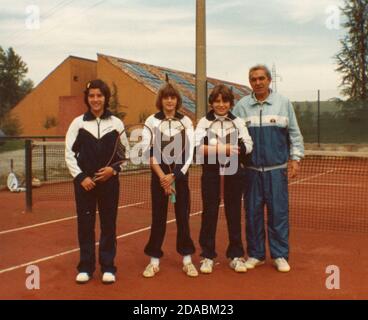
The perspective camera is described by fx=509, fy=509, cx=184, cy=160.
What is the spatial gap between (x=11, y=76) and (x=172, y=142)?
205ft

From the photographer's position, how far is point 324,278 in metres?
4.84

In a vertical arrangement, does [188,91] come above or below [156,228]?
above

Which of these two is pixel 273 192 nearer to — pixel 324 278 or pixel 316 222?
pixel 324 278

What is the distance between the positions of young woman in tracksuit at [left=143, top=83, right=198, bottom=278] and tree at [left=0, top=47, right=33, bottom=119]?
192 ft

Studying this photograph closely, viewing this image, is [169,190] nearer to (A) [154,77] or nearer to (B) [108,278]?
(B) [108,278]

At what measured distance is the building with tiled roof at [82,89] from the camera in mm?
27281

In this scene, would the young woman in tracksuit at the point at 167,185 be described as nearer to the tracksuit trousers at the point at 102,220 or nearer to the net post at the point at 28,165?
the tracksuit trousers at the point at 102,220

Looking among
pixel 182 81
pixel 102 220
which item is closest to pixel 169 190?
pixel 102 220

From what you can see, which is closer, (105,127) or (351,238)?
(105,127)

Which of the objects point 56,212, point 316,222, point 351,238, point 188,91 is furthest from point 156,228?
point 188,91

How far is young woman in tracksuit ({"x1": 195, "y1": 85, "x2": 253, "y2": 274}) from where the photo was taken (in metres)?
Result: 4.83

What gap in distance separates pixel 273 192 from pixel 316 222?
299cm

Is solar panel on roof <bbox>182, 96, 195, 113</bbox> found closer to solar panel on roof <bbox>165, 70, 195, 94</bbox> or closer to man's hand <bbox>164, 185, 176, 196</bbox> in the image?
solar panel on roof <bbox>165, 70, 195, 94</bbox>

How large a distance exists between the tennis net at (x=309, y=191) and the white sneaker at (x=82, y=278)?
379 cm
